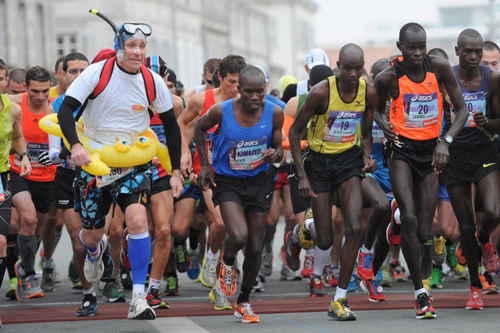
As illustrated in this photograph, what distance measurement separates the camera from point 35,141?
11633 mm

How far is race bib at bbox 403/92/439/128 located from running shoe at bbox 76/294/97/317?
3.18 metres

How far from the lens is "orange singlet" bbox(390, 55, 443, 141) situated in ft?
30.6

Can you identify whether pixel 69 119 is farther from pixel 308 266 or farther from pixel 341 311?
pixel 308 266

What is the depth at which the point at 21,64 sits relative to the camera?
40.6 meters

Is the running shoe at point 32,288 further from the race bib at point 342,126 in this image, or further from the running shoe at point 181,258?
the race bib at point 342,126

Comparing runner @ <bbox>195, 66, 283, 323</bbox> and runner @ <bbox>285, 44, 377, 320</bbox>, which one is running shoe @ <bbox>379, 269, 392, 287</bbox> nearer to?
runner @ <bbox>285, 44, 377, 320</bbox>

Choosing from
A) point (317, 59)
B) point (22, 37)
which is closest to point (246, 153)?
point (317, 59)

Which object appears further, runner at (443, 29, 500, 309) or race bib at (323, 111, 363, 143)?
runner at (443, 29, 500, 309)

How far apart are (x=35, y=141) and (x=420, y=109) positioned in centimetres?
442

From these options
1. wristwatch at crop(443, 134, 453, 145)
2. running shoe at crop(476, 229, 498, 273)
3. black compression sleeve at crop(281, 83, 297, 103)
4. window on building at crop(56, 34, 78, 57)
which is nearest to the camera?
wristwatch at crop(443, 134, 453, 145)

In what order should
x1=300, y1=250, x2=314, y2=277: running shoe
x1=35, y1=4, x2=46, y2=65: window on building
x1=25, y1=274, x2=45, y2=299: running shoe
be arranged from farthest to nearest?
1. x1=35, y1=4, x2=46, y2=65: window on building
2. x1=300, y1=250, x2=314, y2=277: running shoe
3. x1=25, y1=274, x2=45, y2=299: running shoe

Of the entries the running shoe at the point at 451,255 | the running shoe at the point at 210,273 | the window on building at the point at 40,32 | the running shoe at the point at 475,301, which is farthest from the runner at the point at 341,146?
the window on building at the point at 40,32

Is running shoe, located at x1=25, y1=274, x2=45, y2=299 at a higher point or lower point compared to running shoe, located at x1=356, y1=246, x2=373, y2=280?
lower

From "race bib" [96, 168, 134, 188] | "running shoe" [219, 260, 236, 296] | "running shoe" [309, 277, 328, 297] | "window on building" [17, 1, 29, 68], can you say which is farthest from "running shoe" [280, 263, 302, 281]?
"window on building" [17, 1, 29, 68]
